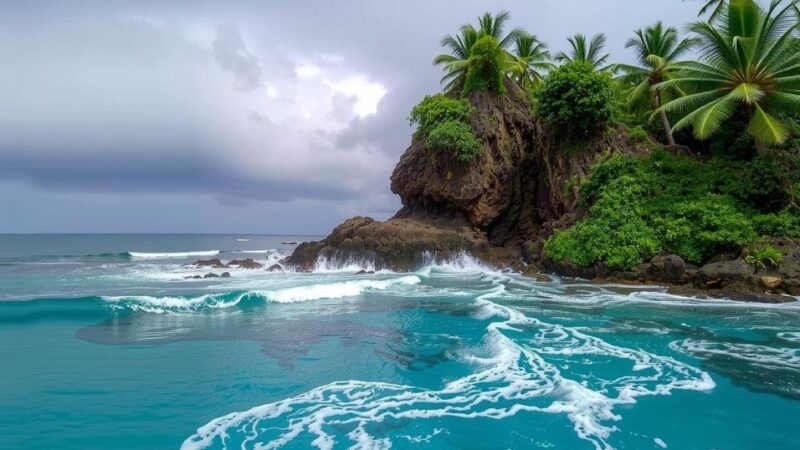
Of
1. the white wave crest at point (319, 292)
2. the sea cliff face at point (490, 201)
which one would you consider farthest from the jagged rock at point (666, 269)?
the white wave crest at point (319, 292)

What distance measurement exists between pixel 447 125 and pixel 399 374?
2400cm

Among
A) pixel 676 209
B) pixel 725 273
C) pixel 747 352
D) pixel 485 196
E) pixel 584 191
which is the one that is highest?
pixel 485 196

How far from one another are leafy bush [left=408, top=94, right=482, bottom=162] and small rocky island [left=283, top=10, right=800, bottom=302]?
0.33 feet

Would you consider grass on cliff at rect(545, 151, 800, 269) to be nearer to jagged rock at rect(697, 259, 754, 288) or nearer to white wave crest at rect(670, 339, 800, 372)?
jagged rock at rect(697, 259, 754, 288)

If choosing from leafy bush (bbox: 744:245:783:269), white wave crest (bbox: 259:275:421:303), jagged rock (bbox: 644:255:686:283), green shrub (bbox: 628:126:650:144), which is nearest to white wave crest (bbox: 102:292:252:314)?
white wave crest (bbox: 259:275:421:303)

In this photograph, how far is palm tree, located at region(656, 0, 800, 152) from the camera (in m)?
18.0

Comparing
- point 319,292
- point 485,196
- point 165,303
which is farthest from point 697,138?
point 165,303

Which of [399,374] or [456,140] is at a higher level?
[456,140]

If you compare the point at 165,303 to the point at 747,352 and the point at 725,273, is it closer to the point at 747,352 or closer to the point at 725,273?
the point at 747,352

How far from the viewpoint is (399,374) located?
809 cm

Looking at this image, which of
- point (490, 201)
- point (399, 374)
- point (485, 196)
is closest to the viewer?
point (399, 374)

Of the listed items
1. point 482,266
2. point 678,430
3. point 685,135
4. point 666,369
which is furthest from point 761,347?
point 685,135

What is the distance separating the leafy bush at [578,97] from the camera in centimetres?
2498

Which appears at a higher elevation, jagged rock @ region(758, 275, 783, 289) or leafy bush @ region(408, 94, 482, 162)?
leafy bush @ region(408, 94, 482, 162)
